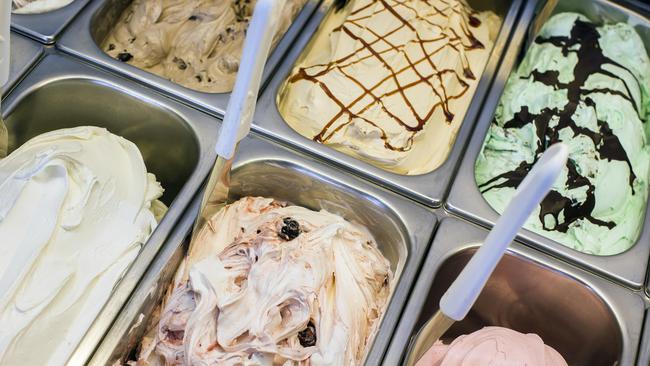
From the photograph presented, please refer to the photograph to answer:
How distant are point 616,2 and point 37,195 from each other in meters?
1.84

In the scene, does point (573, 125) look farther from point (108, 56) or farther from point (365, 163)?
point (108, 56)

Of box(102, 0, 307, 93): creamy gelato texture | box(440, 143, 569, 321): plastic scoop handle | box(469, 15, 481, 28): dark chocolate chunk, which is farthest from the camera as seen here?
box(469, 15, 481, 28): dark chocolate chunk

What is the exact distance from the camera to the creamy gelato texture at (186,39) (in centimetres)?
184

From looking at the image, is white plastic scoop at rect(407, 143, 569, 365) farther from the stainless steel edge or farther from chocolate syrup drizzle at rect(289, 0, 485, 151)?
chocolate syrup drizzle at rect(289, 0, 485, 151)

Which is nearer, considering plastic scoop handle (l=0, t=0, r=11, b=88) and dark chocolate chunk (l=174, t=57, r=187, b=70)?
plastic scoop handle (l=0, t=0, r=11, b=88)

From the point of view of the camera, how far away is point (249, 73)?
1.04m

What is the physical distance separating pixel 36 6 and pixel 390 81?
93cm

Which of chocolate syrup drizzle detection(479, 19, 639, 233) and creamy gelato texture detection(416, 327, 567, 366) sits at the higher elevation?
chocolate syrup drizzle detection(479, 19, 639, 233)

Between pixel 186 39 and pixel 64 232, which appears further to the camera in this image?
pixel 186 39

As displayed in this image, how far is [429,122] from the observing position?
1.77m

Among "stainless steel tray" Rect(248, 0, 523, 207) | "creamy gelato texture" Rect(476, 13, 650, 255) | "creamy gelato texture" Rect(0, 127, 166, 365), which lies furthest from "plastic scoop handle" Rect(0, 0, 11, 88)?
"creamy gelato texture" Rect(476, 13, 650, 255)

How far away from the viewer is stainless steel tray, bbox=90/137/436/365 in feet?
4.41

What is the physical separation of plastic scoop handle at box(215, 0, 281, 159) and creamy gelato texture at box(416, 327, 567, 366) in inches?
23.6

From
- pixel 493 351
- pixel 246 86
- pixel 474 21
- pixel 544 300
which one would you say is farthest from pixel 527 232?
pixel 474 21
